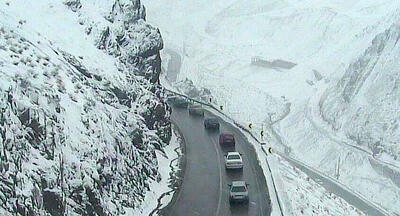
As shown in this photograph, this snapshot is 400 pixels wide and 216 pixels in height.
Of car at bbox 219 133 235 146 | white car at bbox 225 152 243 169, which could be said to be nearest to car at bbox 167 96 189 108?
car at bbox 219 133 235 146

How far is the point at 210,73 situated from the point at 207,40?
2867 cm

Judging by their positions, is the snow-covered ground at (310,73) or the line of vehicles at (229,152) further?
the snow-covered ground at (310,73)

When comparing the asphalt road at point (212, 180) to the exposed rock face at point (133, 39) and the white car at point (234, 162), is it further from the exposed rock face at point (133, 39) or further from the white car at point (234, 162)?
the exposed rock face at point (133, 39)

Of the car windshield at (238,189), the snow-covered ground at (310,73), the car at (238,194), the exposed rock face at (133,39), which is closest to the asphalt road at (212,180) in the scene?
the car at (238,194)

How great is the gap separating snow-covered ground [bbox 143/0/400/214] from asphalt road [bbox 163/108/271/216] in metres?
3.72

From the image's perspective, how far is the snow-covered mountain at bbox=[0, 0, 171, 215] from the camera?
21609 millimetres

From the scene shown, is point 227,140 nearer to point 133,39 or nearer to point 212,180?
point 212,180

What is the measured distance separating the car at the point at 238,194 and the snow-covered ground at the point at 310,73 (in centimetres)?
698

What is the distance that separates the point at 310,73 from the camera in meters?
109

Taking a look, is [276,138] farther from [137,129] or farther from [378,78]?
[137,129]

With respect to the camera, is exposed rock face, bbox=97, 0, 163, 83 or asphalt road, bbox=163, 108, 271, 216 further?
exposed rock face, bbox=97, 0, 163, 83

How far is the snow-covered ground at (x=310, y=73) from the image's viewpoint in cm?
6956

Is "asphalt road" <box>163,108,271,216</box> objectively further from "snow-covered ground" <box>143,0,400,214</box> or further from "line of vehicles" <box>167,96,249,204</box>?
"snow-covered ground" <box>143,0,400,214</box>

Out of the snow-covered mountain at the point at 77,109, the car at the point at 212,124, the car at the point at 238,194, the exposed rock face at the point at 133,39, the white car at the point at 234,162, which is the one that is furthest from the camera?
the car at the point at 212,124
